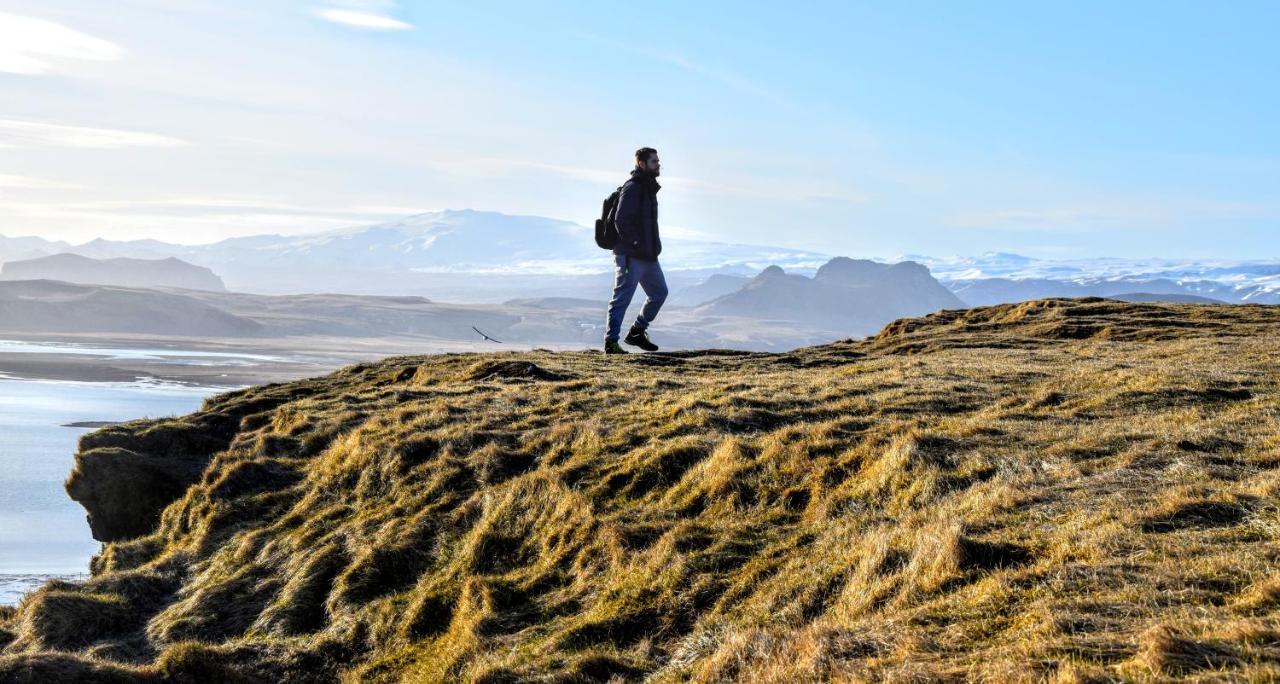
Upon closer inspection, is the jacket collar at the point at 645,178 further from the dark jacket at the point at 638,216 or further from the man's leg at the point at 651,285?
the man's leg at the point at 651,285

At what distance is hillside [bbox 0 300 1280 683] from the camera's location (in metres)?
6.40

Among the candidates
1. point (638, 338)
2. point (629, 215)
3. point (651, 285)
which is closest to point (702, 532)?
point (629, 215)

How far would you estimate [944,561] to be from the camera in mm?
7387

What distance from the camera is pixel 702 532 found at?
9.74 meters

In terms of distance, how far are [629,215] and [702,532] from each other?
35.8 feet

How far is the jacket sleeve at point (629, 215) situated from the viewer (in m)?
19.5

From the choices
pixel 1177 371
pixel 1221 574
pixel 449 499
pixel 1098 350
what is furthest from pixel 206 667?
pixel 1098 350

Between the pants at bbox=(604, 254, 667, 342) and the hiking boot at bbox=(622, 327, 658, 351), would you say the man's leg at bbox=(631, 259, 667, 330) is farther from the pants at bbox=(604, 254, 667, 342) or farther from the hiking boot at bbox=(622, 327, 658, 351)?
the hiking boot at bbox=(622, 327, 658, 351)

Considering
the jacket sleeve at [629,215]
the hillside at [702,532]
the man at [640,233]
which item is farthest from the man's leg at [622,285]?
the hillside at [702,532]

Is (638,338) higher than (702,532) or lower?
higher

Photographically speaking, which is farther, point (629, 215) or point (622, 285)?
point (622, 285)

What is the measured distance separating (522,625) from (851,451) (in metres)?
4.28

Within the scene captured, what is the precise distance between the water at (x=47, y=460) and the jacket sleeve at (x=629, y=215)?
12654mm

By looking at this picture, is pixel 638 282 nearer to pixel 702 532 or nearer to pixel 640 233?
pixel 640 233
